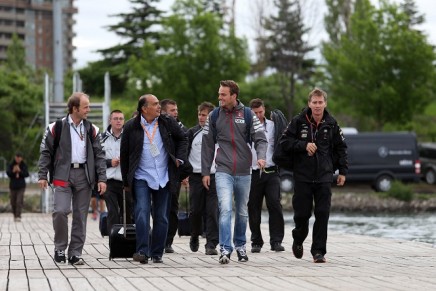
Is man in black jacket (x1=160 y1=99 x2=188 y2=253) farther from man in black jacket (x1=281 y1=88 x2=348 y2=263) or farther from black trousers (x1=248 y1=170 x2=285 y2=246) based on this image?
man in black jacket (x1=281 y1=88 x2=348 y2=263)

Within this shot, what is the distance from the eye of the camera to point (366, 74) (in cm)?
6419

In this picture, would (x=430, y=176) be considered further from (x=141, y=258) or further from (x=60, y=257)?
(x=60, y=257)

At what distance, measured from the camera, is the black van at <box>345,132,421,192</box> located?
49.8m

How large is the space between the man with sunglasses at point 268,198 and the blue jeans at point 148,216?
2.54 metres

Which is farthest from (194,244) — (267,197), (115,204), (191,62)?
(191,62)

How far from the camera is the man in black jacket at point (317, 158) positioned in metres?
13.7

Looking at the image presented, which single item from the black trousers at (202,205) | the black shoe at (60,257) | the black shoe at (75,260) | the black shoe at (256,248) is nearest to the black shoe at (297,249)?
the black trousers at (202,205)

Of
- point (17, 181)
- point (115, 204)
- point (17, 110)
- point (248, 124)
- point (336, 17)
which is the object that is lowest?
point (17, 181)

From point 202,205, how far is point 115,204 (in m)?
1.30

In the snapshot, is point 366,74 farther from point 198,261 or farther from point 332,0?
point 198,261

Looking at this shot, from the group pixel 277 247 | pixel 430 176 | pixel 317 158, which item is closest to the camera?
pixel 317 158

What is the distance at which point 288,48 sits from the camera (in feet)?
281

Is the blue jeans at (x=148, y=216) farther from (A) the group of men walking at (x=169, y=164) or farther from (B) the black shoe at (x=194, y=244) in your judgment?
(B) the black shoe at (x=194, y=244)

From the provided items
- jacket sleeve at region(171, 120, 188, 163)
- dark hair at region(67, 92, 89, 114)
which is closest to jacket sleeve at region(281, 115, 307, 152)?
jacket sleeve at region(171, 120, 188, 163)
